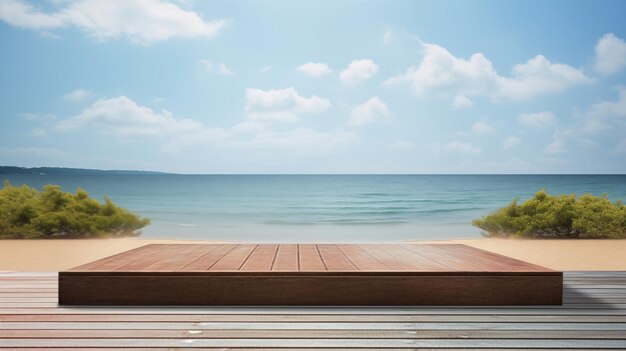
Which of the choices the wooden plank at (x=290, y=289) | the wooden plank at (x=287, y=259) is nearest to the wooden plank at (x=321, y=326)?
the wooden plank at (x=290, y=289)

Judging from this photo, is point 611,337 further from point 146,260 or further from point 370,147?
point 370,147

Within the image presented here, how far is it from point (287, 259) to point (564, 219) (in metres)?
9.89

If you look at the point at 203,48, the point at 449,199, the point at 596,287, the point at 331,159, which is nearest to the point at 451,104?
the point at 331,159

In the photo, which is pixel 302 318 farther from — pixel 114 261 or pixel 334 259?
pixel 114 261

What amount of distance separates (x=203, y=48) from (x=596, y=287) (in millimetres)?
40696

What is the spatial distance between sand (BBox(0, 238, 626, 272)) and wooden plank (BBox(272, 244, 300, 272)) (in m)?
3.86

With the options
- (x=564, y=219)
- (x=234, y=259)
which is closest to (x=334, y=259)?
(x=234, y=259)

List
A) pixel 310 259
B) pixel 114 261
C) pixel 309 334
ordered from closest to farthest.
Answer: pixel 309 334 → pixel 114 261 → pixel 310 259

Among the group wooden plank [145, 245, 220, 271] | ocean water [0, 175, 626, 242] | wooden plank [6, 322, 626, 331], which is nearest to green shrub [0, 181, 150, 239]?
ocean water [0, 175, 626, 242]

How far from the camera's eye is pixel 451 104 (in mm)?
50969

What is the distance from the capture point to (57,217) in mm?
12102

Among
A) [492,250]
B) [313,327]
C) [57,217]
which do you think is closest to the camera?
[313,327]

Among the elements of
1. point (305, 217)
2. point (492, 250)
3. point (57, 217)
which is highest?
point (57, 217)

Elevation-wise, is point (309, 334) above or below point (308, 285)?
below
